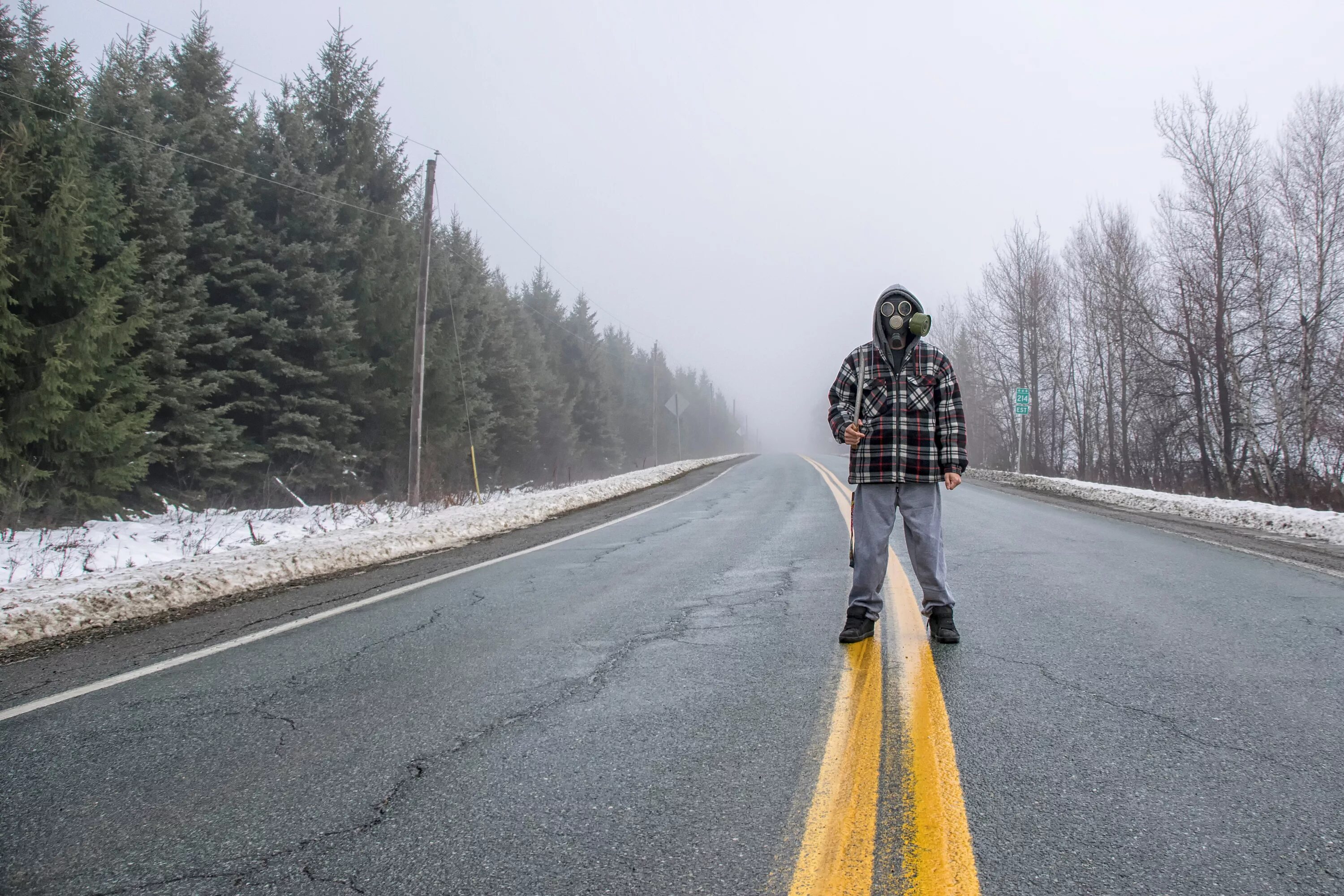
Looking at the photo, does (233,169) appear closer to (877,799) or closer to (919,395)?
(919,395)

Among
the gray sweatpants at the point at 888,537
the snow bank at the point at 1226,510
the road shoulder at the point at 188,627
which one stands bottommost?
the road shoulder at the point at 188,627

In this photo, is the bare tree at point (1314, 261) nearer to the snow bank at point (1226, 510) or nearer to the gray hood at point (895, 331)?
the snow bank at point (1226, 510)

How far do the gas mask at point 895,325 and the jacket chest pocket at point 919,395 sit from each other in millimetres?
108

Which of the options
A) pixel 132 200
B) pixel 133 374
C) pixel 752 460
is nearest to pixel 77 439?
pixel 133 374

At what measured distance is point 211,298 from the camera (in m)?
16.8

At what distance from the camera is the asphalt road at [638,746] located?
1.92m

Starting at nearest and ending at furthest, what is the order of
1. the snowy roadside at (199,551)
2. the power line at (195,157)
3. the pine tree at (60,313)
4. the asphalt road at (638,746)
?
1. the asphalt road at (638,746)
2. the snowy roadside at (199,551)
3. the pine tree at (60,313)
4. the power line at (195,157)

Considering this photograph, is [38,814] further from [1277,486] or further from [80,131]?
[1277,486]

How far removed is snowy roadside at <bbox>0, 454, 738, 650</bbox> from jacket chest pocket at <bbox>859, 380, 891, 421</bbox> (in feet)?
17.7

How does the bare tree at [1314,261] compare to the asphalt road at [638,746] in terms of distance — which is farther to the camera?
the bare tree at [1314,261]

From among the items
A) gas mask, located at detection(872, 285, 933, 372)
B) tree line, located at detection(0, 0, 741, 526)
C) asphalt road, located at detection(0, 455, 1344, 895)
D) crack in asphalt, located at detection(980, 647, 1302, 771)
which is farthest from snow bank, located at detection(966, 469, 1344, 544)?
tree line, located at detection(0, 0, 741, 526)

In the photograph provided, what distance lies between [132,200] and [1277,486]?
26.6 metres

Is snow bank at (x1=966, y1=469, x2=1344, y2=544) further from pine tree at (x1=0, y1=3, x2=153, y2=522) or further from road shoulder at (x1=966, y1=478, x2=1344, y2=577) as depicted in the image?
pine tree at (x1=0, y1=3, x2=153, y2=522)

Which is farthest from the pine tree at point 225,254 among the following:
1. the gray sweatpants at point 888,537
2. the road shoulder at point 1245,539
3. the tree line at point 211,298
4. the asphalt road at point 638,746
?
the road shoulder at point 1245,539
